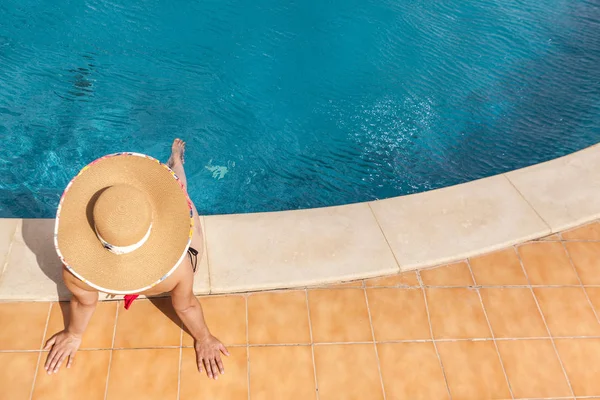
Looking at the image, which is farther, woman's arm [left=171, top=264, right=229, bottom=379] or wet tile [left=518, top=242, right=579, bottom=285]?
wet tile [left=518, top=242, right=579, bottom=285]

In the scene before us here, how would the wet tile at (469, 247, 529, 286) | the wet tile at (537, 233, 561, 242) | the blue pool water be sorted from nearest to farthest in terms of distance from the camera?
the wet tile at (469, 247, 529, 286)
the wet tile at (537, 233, 561, 242)
the blue pool water

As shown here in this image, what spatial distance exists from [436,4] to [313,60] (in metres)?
2.00

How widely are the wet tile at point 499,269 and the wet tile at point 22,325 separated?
2.92m

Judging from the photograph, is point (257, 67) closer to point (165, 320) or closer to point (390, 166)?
point (390, 166)

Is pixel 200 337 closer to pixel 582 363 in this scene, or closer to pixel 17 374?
pixel 17 374

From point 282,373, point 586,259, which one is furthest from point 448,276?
point 282,373

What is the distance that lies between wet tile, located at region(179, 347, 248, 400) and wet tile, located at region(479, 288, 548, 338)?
67.1 inches

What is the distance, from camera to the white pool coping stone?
3.36 meters

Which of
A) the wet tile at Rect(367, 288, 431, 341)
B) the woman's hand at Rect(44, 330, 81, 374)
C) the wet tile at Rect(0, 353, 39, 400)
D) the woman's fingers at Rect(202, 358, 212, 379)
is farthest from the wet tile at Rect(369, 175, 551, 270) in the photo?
the wet tile at Rect(0, 353, 39, 400)

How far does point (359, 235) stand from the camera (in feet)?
12.1

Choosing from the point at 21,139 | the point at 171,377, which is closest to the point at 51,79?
the point at 21,139

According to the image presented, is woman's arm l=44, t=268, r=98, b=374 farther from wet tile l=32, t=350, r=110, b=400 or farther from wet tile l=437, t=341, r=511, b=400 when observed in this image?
wet tile l=437, t=341, r=511, b=400

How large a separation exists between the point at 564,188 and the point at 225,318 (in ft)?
9.66

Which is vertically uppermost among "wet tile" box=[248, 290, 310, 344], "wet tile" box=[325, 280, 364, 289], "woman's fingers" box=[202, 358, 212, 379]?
"wet tile" box=[325, 280, 364, 289]
